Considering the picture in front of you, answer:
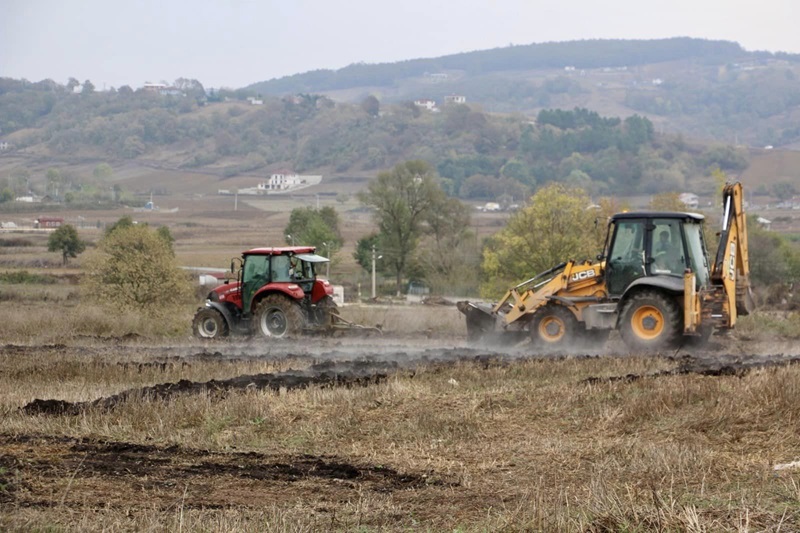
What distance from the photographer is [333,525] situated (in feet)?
24.1

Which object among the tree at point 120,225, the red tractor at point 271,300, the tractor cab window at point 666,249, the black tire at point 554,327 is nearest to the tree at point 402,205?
the tree at point 120,225

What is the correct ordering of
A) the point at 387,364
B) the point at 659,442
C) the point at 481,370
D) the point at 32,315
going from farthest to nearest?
the point at 32,315 < the point at 387,364 < the point at 481,370 < the point at 659,442

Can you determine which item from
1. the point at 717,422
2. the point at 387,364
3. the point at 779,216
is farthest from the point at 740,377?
the point at 779,216

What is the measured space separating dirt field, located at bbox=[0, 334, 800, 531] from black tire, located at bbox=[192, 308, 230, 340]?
24.0 feet

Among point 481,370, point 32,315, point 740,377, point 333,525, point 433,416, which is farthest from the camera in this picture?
point 32,315

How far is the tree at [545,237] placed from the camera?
49562 millimetres

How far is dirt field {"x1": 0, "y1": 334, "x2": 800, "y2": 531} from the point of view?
24.2ft

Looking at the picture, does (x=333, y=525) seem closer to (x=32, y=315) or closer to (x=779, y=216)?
(x=32, y=315)

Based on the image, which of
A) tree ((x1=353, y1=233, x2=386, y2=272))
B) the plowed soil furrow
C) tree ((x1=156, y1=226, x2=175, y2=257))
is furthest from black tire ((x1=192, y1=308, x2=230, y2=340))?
tree ((x1=353, y1=233, x2=386, y2=272))

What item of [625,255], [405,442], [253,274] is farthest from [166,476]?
[253,274]

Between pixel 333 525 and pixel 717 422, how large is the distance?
5231 millimetres

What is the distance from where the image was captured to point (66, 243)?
6212cm

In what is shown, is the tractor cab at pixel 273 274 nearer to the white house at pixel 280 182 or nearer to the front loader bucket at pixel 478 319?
the front loader bucket at pixel 478 319

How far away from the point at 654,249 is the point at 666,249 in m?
0.20
